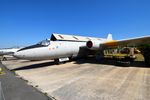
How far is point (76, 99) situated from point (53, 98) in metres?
0.81

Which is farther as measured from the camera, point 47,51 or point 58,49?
point 58,49

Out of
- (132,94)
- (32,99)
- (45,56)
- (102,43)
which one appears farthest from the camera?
(102,43)

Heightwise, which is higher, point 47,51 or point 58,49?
point 58,49

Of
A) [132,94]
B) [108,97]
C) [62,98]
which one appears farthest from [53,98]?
[132,94]

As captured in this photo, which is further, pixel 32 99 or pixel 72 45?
pixel 72 45

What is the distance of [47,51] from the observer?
1142 centimetres

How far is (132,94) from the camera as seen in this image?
Result: 4.78 meters

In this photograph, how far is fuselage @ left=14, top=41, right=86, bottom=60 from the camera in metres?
10.6

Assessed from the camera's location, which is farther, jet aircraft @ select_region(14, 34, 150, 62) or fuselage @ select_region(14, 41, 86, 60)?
jet aircraft @ select_region(14, 34, 150, 62)

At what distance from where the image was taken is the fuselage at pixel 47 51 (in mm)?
10578

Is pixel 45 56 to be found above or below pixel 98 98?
above

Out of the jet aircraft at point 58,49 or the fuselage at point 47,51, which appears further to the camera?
the jet aircraft at point 58,49

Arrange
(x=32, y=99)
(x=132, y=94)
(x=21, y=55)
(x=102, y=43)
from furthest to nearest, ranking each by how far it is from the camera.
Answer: (x=102, y=43) → (x=21, y=55) → (x=132, y=94) → (x=32, y=99)

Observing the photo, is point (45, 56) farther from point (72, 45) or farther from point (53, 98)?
point (53, 98)
